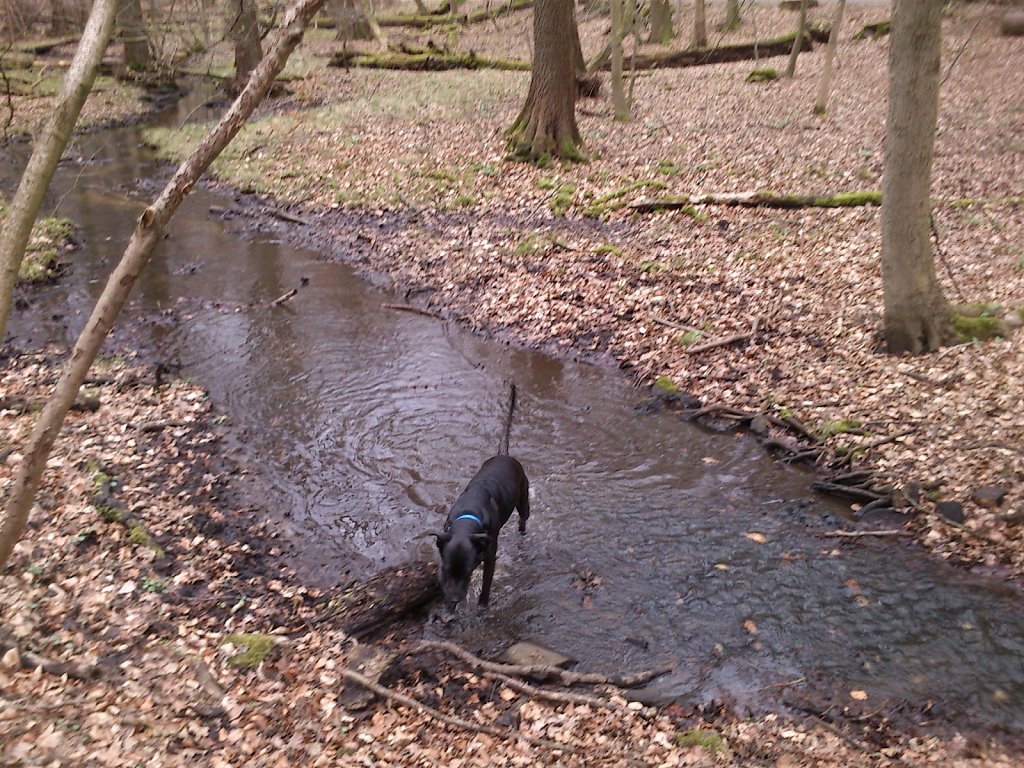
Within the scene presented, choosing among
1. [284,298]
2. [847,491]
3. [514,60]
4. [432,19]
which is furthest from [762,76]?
[847,491]

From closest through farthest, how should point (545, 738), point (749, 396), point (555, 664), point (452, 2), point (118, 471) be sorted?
point (545, 738), point (555, 664), point (118, 471), point (749, 396), point (452, 2)

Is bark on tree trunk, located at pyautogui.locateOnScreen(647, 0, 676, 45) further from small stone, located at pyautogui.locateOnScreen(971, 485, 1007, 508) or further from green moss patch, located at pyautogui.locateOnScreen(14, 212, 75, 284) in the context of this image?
small stone, located at pyautogui.locateOnScreen(971, 485, 1007, 508)

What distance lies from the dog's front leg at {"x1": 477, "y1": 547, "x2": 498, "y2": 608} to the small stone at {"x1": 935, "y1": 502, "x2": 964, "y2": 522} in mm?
4403

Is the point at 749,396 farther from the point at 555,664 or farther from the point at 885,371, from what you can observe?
the point at 555,664

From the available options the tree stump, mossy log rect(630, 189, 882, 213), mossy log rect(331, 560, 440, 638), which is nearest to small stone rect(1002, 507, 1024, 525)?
mossy log rect(331, 560, 440, 638)

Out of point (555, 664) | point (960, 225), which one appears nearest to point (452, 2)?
point (960, 225)

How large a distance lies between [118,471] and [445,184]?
11.6 m

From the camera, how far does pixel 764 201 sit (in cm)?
1486

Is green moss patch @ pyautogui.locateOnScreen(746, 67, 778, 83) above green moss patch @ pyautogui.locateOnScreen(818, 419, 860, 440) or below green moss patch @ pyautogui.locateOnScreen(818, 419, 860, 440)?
above

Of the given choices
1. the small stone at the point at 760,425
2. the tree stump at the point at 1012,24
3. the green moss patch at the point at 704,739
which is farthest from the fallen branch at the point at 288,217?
the tree stump at the point at 1012,24

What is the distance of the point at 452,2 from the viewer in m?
34.5

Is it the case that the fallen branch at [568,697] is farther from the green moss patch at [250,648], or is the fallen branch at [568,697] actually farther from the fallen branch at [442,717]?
the green moss patch at [250,648]

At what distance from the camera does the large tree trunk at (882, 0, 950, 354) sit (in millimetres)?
8430

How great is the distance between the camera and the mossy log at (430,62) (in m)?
28.1
